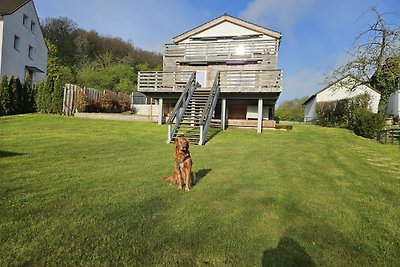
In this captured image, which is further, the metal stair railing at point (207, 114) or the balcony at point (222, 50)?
the balcony at point (222, 50)

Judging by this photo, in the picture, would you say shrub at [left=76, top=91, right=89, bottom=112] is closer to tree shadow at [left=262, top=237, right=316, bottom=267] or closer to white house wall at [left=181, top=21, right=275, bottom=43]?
white house wall at [left=181, top=21, right=275, bottom=43]

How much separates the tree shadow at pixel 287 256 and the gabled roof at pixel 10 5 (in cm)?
2969

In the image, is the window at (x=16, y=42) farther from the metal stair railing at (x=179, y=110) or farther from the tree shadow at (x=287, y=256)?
the tree shadow at (x=287, y=256)

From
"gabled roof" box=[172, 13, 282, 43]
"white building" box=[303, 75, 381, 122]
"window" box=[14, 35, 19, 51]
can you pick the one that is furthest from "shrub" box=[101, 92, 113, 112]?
"white building" box=[303, 75, 381, 122]

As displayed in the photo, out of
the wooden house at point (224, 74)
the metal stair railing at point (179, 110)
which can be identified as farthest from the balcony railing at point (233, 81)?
the metal stair railing at point (179, 110)

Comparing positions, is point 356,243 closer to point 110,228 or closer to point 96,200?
point 110,228

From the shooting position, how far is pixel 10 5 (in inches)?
1002

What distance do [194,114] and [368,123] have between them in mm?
14070

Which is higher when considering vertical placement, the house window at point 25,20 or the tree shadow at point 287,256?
the house window at point 25,20

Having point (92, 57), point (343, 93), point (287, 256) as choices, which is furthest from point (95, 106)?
point (92, 57)

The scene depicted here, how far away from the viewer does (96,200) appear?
4312mm

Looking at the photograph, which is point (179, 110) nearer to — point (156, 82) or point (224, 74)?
point (156, 82)

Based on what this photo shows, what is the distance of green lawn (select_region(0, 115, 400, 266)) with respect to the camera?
2.95 meters

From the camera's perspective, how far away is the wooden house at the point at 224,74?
16141 millimetres
